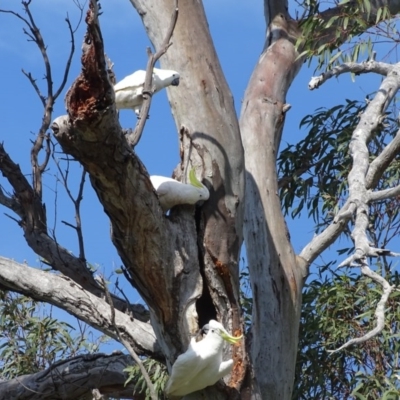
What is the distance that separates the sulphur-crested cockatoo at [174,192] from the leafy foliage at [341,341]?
1.61 metres

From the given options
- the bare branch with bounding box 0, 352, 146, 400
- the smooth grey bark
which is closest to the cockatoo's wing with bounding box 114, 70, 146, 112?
the smooth grey bark

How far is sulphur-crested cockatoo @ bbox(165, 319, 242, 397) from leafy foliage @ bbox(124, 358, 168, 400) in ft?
3.47

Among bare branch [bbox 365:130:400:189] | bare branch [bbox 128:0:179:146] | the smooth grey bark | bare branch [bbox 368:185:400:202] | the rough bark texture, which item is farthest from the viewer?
bare branch [bbox 365:130:400:189]

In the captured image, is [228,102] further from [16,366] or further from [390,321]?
[16,366]

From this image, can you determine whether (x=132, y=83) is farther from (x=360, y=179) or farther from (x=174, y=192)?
(x=360, y=179)

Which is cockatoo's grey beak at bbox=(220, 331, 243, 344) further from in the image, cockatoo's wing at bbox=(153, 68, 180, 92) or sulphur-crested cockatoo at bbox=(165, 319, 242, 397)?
cockatoo's wing at bbox=(153, 68, 180, 92)

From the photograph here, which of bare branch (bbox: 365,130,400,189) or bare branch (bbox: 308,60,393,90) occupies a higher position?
bare branch (bbox: 308,60,393,90)

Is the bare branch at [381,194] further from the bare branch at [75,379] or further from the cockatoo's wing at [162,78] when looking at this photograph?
the bare branch at [75,379]

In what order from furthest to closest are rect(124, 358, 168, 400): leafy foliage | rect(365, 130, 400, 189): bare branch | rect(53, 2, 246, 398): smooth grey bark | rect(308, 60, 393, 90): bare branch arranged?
rect(124, 358, 168, 400): leafy foliage < rect(308, 60, 393, 90): bare branch < rect(365, 130, 400, 189): bare branch < rect(53, 2, 246, 398): smooth grey bark

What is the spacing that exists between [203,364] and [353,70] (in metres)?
1.80

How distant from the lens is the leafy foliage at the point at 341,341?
14.7 ft

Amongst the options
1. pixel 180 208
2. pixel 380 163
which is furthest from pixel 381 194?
pixel 180 208

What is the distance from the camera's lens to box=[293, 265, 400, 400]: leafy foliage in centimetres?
448

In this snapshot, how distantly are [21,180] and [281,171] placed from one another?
1.47m
